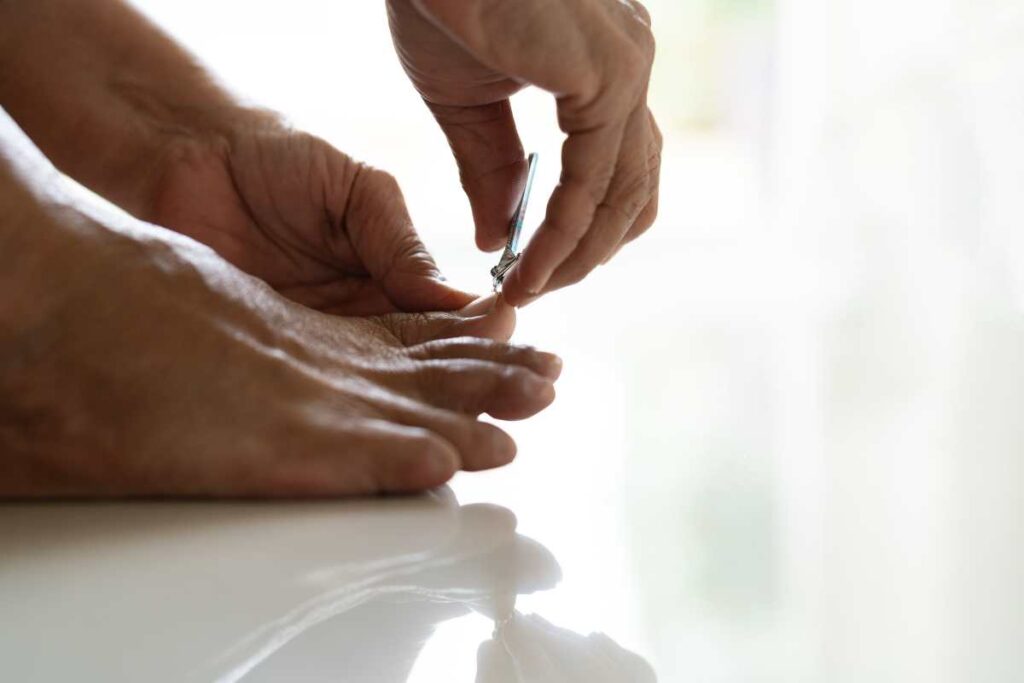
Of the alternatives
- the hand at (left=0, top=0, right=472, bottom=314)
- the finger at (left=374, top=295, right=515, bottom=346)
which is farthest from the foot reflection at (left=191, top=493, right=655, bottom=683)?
the hand at (left=0, top=0, right=472, bottom=314)

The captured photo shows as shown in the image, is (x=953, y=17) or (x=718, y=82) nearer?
(x=953, y=17)

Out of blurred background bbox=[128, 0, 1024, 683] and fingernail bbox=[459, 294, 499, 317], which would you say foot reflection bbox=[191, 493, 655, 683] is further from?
fingernail bbox=[459, 294, 499, 317]

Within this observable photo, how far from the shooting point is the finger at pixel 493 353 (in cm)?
94

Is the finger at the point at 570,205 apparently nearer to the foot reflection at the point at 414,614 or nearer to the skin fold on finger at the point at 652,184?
the skin fold on finger at the point at 652,184

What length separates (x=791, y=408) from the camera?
3.50 feet

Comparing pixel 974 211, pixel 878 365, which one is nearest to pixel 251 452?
pixel 878 365

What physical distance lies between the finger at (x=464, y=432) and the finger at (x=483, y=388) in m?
0.03

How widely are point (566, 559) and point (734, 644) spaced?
15cm

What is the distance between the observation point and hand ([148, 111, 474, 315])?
119 centimetres

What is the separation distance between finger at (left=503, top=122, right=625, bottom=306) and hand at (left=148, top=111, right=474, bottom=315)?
142 mm

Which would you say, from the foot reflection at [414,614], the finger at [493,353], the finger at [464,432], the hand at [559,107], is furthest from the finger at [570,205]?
the foot reflection at [414,614]

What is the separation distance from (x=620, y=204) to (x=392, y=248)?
0.22 metres

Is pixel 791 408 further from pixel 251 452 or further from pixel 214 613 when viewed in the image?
pixel 214 613

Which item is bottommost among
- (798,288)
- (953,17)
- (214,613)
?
(214,613)
